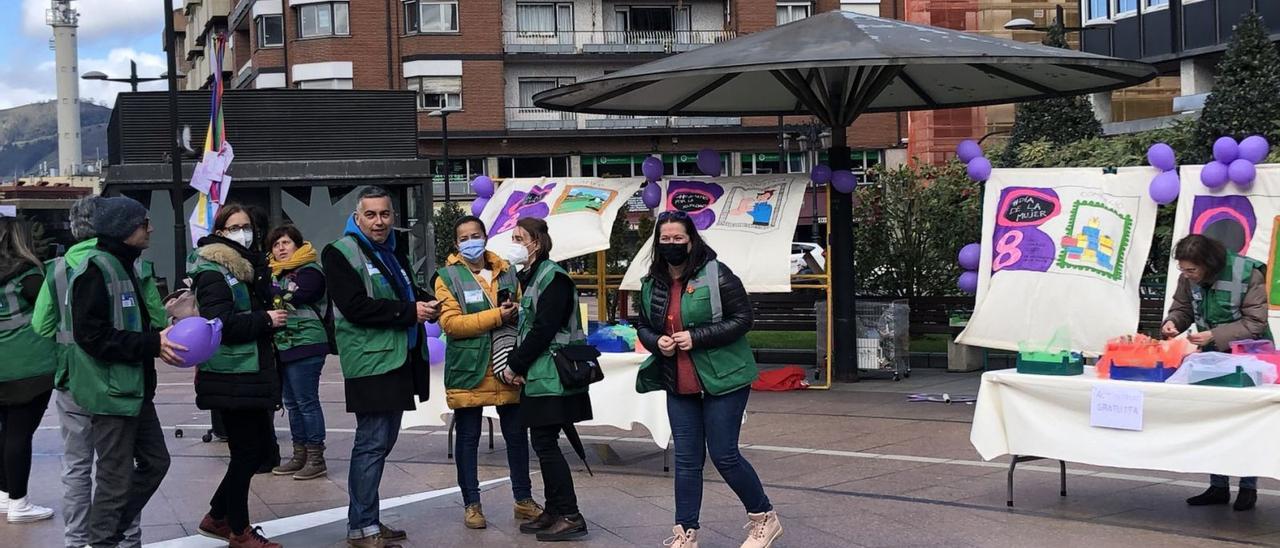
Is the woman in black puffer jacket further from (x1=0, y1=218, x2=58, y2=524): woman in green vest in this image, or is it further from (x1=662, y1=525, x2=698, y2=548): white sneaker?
(x1=662, y1=525, x2=698, y2=548): white sneaker

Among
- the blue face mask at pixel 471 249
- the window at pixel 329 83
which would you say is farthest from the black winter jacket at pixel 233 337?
the window at pixel 329 83

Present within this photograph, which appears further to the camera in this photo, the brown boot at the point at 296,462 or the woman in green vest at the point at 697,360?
the brown boot at the point at 296,462

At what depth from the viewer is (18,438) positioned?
8.72 m

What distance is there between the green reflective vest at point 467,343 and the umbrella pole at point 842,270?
765 centimetres

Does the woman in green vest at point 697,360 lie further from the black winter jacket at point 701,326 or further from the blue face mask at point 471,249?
the blue face mask at point 471,249

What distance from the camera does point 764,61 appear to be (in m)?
12.8

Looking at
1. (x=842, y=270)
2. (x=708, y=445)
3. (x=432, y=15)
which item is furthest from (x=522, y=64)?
(x=708, y=445)

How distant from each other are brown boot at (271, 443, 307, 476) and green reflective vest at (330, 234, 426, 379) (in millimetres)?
3112

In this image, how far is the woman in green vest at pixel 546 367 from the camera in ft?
25.4

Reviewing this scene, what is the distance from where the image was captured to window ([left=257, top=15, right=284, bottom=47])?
53.6m

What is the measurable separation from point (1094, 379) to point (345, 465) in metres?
5.60

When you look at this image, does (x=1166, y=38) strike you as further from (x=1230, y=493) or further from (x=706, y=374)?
(x=706, y=374)

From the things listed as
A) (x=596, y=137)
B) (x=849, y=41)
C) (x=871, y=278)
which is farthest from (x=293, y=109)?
(x=849, y=41)

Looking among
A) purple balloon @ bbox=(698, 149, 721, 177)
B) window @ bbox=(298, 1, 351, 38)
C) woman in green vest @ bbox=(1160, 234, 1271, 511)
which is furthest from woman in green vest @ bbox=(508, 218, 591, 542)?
window @ bbox=(298, 1, 351, 38)
